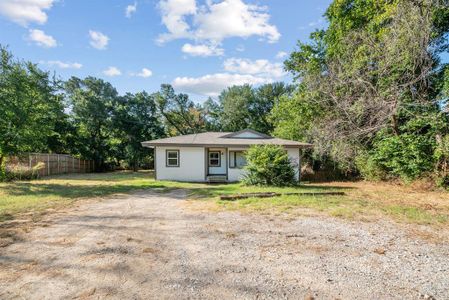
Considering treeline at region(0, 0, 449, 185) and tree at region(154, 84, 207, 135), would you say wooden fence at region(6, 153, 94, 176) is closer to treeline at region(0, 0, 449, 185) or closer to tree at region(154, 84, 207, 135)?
treeline at region(0, 0, 449, 185)

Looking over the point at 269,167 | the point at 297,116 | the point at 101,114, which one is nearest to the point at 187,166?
the point at 269,167

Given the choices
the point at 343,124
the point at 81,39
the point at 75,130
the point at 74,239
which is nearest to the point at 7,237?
the point at 74,239

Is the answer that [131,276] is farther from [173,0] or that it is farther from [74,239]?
[173,0]

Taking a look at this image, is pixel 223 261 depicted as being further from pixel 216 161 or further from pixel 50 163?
pixel 50 163

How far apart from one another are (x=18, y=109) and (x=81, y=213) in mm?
7914

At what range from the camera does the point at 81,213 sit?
5.97 m

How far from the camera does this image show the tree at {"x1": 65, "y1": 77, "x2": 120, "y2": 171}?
81.7ft

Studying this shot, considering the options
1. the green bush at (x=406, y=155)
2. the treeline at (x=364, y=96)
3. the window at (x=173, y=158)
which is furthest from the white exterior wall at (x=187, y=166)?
the green bush at (x=406, y=155)

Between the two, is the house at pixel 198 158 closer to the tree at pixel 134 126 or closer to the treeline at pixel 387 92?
the treeline at pixel 387 92

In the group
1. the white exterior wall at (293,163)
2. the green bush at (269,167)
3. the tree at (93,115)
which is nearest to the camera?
the green bush at (269,167)

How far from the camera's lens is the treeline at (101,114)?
35.8 ft

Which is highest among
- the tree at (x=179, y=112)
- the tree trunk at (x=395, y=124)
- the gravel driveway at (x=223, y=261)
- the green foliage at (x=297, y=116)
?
the tree at (x=179, y=112)

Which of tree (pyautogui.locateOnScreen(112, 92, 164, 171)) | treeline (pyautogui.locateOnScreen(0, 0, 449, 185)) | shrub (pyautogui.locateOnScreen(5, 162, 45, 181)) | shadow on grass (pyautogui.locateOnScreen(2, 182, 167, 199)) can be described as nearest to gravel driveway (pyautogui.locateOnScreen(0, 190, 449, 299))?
shadow on grass (pyautogui.locateOnScreen(2, 182, 167, 199))

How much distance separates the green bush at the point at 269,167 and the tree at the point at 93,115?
65.9 feet
